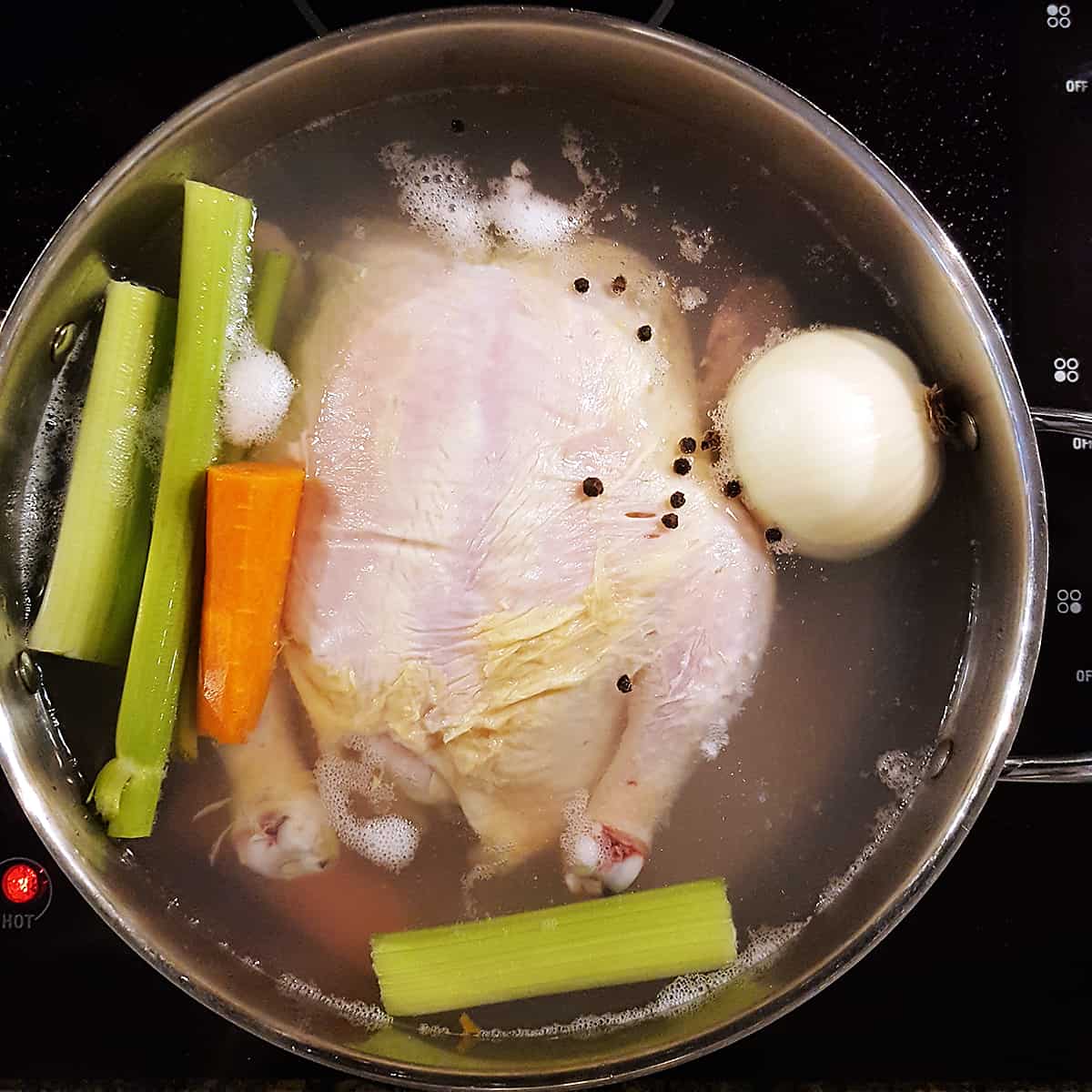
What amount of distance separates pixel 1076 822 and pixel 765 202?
32.9 inches

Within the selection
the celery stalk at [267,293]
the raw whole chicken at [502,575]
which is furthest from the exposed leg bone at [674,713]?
the celery stalk at [267,293]

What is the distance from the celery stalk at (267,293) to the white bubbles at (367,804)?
1.49 feet

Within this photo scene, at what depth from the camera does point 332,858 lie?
1160 mm

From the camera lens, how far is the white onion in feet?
3.60

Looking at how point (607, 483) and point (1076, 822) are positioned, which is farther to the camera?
point (1076, 822)

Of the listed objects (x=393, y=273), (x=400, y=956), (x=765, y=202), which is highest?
(x=765, y=202)

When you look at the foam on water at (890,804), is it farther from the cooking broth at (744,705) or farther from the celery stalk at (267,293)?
the celery stalk at (267,293)

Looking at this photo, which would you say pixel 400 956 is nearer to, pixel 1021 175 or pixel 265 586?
pixel 265 586

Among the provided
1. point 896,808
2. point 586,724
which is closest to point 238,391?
point 586,724

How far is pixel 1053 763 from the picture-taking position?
1.14 metres

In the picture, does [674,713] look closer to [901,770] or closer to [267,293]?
[901,770]

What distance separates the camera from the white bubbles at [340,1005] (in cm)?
117

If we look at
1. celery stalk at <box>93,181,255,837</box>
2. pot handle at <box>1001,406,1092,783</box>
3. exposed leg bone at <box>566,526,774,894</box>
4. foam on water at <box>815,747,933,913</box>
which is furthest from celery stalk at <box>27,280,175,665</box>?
pot handle at <box>1001,406,1092,783</box>

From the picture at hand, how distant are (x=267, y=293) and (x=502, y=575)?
41 cm
